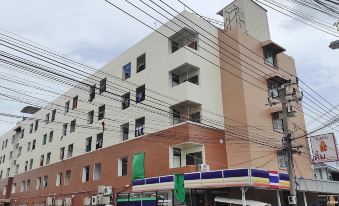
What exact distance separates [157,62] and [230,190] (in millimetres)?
12006

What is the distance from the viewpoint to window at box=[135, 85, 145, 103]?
2886 cm

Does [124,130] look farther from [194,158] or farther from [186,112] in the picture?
[194,158]

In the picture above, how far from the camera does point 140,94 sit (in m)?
29.2

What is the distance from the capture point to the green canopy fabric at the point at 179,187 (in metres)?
19.8

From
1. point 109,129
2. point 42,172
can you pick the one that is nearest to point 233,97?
point 109,129

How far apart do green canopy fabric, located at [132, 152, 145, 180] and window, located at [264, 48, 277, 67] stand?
41.9 feet

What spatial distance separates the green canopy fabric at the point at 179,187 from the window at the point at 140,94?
9844mm

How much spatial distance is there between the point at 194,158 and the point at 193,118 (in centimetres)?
307

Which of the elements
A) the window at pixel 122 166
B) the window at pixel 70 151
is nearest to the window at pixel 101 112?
the window at pixel 122 166

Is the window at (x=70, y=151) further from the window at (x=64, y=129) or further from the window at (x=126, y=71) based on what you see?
the window at (x=126, y=71)

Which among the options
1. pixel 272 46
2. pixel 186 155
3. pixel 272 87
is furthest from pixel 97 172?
pixel 272 46

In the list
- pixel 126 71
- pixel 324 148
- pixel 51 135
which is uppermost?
pixel 126 71

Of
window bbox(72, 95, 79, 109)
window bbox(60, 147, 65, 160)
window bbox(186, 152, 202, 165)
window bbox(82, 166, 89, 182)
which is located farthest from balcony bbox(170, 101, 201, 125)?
window bbox(60, 147, 65, 160)

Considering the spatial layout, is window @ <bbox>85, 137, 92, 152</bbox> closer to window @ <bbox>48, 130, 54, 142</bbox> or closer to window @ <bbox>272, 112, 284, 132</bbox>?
window @ <bbox>48, 130, 54, 142</bbox>
